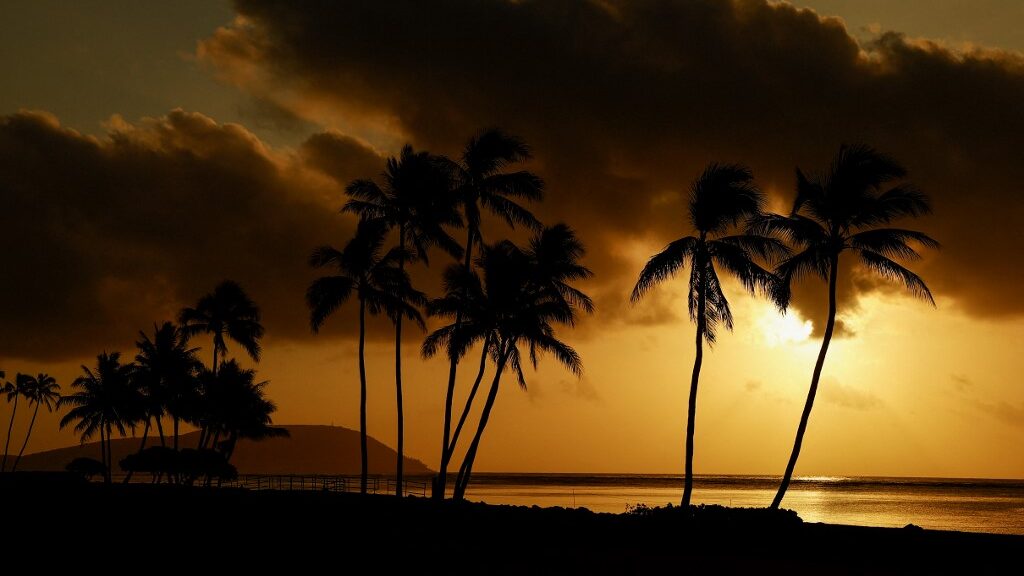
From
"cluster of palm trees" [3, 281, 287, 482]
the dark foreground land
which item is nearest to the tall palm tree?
"cluster of palm trees" [3, 281, 287, 482]

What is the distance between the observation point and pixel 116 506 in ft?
98.4

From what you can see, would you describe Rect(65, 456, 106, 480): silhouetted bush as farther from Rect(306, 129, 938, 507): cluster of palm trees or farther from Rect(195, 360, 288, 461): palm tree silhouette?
Rect(306, 129, 938, 507): cluster of palm trees

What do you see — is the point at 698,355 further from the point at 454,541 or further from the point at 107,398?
the point at 107,398

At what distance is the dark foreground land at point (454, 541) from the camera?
17.7 m

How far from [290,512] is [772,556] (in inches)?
587

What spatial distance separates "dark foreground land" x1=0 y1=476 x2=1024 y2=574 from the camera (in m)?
17.7

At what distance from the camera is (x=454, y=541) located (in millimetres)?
21500

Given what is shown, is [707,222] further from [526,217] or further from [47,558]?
[47,558]

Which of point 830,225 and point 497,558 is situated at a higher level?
point 830,225

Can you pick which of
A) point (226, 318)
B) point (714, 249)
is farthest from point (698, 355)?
point (226, 318)

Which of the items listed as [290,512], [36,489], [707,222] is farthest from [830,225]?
[36,489]

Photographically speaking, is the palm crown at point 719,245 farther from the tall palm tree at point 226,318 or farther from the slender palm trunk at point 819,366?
the tall palm tree at point 226,318

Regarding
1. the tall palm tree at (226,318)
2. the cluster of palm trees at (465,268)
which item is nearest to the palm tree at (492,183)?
the cluster of palm trees at (465,268)

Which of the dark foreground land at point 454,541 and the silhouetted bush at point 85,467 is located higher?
the silhouetted bush at point 85,467
